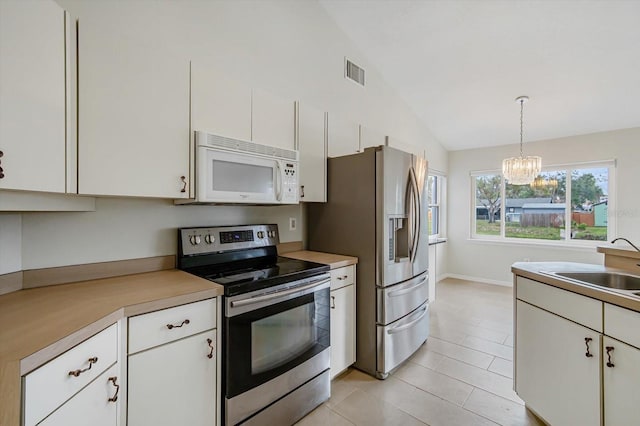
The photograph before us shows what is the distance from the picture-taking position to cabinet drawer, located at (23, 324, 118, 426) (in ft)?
2.64

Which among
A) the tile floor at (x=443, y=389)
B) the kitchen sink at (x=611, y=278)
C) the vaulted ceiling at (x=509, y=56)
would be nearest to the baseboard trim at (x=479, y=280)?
the tile floor at (x=443, y=389)

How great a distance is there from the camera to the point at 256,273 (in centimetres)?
183

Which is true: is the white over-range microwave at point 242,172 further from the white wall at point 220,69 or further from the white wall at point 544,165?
the white wall at point 544,165

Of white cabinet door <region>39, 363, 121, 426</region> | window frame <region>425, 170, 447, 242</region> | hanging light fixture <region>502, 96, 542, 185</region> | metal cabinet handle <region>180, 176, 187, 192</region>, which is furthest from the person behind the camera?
window frame <region>425, 170, 447, 242</region>

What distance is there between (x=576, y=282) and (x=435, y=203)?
4172mm

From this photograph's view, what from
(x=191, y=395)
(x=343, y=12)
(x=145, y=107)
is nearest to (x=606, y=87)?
(x=343, y=12)

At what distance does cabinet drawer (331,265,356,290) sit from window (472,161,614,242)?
12.8ft

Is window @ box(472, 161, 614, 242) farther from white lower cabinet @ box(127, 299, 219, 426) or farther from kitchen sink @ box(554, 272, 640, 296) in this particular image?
white lower cabinet @ box(127, 299, 219, 426)

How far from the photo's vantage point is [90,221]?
1.65m

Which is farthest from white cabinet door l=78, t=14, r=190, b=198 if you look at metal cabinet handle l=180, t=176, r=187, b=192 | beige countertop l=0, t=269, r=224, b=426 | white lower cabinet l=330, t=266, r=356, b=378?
white lower cabinet l=330, t=266, r=356, b=378

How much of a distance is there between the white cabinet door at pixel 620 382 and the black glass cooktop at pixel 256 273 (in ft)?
4.89

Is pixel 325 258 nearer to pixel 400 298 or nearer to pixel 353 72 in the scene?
pixel 400 298

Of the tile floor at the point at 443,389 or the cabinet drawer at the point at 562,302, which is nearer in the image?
the cabinet drawer at the point at 562,302

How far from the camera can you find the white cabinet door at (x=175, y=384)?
125cm
